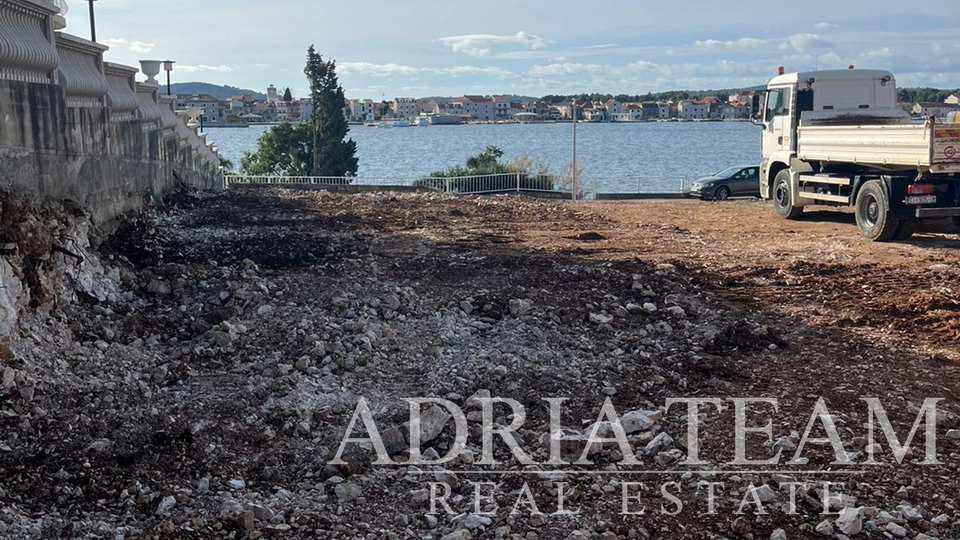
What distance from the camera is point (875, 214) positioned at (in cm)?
1670

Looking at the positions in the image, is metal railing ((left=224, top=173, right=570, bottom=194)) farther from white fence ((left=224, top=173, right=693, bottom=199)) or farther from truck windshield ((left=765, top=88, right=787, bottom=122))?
truck windshield ((left=765, top=88, right=787, bottom=122))

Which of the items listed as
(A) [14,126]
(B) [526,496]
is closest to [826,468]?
(B) [526,496]

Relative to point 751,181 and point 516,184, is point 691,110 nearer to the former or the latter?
point 516,184

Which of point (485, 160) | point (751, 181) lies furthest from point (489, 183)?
point (485, 160)

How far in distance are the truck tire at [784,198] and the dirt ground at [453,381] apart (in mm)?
5983

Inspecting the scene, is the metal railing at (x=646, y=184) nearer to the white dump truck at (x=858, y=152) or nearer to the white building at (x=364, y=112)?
the white dump truck at (x=858, y=152)

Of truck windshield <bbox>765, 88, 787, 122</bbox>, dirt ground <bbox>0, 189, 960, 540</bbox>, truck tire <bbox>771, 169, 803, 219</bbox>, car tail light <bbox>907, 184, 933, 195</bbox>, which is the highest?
truck windshield <bbox>765, 88, 787, 122</bbox>

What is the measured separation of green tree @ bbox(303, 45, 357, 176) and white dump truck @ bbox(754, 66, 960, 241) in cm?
3696

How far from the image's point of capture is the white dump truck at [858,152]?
1536 centimetres

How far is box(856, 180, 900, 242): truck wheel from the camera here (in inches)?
638

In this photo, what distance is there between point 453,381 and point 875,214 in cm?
1166

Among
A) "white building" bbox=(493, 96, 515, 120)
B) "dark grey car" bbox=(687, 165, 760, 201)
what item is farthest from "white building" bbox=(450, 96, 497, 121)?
"dark grey car" bbox=(687, 165, 760, 201)

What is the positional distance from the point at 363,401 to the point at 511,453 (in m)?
1.47

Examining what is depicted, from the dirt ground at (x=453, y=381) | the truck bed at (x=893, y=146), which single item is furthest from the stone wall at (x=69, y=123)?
the truck bed at (x=893, y=146)
